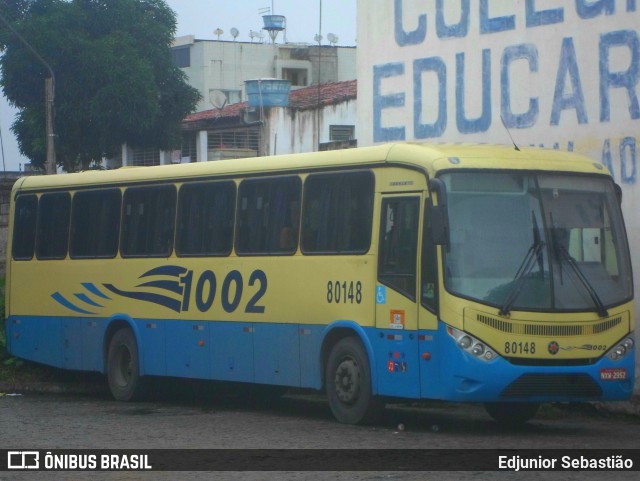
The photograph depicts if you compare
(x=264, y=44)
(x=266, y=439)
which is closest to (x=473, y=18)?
(x=266, y=439)

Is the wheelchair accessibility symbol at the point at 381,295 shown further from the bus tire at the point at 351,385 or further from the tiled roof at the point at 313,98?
the tiled roof at the point at 313,98

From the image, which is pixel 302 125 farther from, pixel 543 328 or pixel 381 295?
pixel 543 328

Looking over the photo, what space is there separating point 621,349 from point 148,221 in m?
6.87

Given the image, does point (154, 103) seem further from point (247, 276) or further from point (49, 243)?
point (247, 276)

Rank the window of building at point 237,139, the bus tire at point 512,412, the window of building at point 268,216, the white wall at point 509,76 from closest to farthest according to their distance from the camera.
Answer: the bus tire at point 512,412
the window of building at point 268,216
the white wall at point 509,76
the window of building at point 237,139

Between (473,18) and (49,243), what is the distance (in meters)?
6.76

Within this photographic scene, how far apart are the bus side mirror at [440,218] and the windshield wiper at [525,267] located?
2.47ft

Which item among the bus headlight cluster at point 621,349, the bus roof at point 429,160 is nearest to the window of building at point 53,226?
the bus roof at point 429,160

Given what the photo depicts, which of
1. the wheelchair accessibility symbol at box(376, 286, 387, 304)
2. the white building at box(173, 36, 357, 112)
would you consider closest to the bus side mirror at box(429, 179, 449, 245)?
the wheelchair accessibility symbol at box(376, 286, 387, 304)

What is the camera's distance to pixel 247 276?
1603cm

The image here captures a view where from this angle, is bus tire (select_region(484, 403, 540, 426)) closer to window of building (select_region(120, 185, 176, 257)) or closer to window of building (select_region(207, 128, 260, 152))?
window of building (select_region(120, 185, 176, 257))

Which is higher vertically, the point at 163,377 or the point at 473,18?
the point at 473,18

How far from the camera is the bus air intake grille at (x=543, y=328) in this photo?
1289cm

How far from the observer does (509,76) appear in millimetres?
18391
